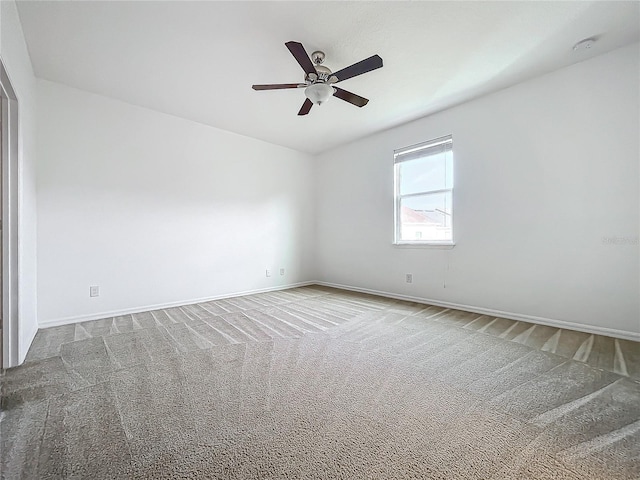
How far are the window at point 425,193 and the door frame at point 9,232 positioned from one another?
4186mm

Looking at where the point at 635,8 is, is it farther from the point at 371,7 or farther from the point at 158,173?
the point at 158,173

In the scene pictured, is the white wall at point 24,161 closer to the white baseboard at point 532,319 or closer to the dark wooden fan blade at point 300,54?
the dark wooden fan blade at point 300,54

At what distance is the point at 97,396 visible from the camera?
1607mm

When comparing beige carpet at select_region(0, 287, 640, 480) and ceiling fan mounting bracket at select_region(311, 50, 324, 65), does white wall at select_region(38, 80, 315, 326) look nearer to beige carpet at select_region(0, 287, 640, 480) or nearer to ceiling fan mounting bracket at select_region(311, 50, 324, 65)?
beige carpet at select_region(0, 287, 640, 480)

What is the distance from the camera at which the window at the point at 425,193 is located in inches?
147

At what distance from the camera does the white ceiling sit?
6.67ft

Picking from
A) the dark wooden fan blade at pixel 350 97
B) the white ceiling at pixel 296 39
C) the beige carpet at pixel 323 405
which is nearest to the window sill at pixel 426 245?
the beige carpet at pixel 323 405

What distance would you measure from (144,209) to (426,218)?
391cm

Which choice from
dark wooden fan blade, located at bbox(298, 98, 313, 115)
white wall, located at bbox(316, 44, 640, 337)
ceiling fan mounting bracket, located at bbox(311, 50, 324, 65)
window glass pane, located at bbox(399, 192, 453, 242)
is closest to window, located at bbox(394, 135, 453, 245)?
window glass pane, located at bbox(399, 192, 453, 242)

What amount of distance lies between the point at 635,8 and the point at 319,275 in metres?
4.96

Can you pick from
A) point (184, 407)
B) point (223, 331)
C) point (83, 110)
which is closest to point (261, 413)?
point (184, 407)

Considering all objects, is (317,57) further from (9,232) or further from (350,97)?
(9,232)

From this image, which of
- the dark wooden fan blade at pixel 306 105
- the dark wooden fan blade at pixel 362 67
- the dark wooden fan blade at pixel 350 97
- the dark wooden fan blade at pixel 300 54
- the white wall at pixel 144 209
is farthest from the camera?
the white wall at pixel 144 209

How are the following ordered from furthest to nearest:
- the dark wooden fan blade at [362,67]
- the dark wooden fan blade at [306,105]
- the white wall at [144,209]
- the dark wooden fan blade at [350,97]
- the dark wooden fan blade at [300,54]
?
the white wall at [144,209] < the dark wooden fan blade at [306,105] < the dark wooden fan blade at [350,97] < the dark wooden fan blade at [362,67] < the dark wooden fan blade at [300,54]
